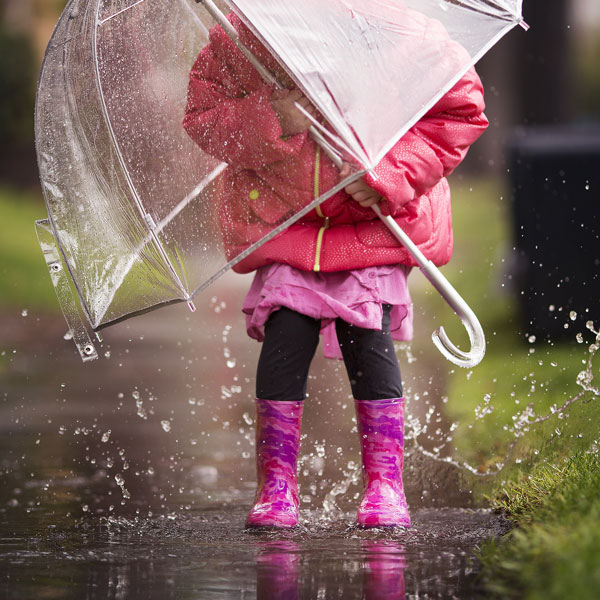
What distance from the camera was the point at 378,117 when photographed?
3.71 metres

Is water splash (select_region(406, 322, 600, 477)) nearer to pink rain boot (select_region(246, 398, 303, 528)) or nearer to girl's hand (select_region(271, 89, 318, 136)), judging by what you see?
pink rain boot (select_region(246, 398, 303, 528))

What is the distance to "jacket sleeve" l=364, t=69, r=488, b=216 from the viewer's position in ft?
12.9

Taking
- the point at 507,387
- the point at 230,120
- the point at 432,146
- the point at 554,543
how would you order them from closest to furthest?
the point at 554,543 < the point at 230,120 < the point at 432,146 < the point at 507,387

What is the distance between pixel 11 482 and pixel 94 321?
3.35 ft

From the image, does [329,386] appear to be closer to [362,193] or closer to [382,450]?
[382,450]

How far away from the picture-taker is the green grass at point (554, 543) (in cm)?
265

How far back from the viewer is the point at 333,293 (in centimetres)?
418

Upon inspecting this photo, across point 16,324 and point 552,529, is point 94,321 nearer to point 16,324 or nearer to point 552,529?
point 552,529

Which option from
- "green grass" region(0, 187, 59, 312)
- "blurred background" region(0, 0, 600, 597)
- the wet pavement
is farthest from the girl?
"green grass" region(0, 187, 59, 312)

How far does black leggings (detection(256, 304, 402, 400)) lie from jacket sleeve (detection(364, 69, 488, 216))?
45cm

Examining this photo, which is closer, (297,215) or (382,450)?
(297,215)

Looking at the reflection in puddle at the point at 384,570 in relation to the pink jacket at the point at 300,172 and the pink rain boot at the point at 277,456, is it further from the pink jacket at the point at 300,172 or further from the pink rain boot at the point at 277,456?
the pink jacket at the point at 300,172

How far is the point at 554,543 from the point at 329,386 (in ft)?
14.2

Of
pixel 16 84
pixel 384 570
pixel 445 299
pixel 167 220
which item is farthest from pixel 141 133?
pixel 16 84
